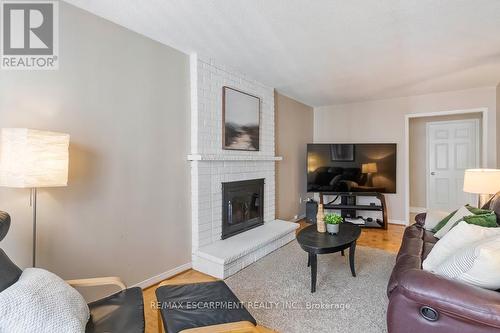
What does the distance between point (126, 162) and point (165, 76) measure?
101 centimetres

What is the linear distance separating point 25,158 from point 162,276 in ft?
5.81

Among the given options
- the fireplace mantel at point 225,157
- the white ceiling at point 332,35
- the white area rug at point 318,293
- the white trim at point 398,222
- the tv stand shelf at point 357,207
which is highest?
the white ceiling at point 332,35

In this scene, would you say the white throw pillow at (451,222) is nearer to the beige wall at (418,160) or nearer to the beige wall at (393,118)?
the beige wall at (393,118)

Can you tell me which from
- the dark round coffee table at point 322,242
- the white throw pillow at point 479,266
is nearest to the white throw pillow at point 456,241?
the white throw pillow at point 479,266

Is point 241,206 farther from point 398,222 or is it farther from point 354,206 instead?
point 398,222

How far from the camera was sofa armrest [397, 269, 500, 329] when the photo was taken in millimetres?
1188

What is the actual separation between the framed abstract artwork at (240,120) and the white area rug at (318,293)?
158cm

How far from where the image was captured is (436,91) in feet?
14.6

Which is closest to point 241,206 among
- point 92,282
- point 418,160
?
point 92,282

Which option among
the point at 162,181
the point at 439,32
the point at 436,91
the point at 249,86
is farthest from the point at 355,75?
the point at 162,181

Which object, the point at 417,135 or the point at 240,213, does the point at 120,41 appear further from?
the point at 417,135

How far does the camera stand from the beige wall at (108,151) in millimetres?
1877

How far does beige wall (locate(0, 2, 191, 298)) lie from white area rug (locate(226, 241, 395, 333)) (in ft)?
3.20

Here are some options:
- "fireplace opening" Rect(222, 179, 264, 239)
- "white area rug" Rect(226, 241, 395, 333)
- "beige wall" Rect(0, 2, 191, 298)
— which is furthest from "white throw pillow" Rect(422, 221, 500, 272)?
"beige wall" Rect(0, 2, 191, 298)
